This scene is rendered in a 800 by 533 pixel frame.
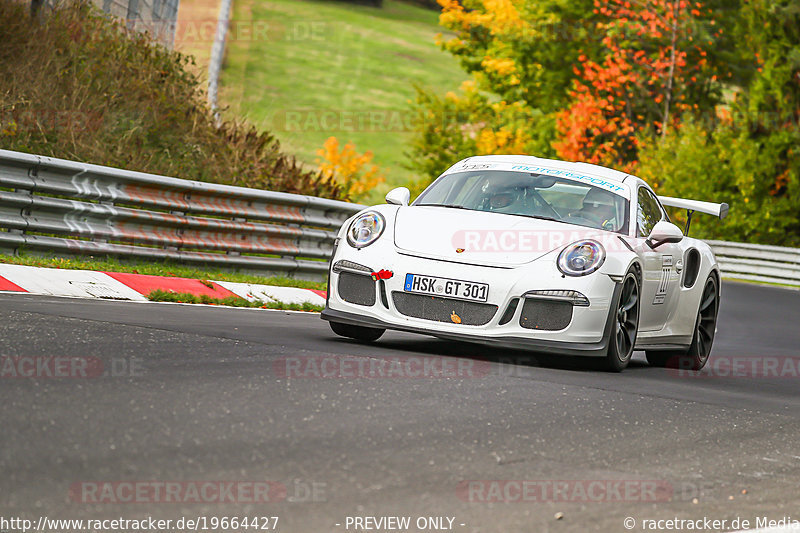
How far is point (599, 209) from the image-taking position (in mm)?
9039

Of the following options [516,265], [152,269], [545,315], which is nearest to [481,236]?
[516,265]

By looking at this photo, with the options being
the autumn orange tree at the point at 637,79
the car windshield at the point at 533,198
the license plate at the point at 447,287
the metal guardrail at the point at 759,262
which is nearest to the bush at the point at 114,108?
the car windshield at the point at 533,198

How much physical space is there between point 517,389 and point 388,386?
33.0 inches

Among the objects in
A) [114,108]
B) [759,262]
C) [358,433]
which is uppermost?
[114,108]

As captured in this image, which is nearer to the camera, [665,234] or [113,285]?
[665,234]

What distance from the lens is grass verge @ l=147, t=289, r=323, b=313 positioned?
33.6ft

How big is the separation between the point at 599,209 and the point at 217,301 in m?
3.58

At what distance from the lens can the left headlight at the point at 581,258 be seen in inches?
308

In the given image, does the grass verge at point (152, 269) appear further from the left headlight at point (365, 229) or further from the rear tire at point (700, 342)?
the rear tire at point (700, 342)

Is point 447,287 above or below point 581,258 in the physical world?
below

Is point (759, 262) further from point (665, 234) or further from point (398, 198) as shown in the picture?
point (398, 198)

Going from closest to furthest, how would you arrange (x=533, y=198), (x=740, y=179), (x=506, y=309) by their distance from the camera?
(x=506, y=309)
(x=533, y=198)
(x=740, y=179)

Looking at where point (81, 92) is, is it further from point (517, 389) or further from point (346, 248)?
point (517, 389)

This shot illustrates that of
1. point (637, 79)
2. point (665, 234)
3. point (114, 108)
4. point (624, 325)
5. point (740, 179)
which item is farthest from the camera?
point (637, 79)
